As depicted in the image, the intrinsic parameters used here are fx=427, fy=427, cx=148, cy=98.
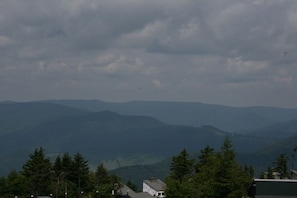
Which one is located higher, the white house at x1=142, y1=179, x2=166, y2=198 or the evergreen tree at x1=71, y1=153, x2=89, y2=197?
the evergreen tree at x1=71, y1=153, x2=89, y2=197

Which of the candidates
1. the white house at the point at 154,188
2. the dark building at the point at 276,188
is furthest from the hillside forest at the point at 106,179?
the white house at the point at 154,188

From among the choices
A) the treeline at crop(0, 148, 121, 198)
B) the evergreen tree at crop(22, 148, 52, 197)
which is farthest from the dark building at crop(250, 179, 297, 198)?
the evergreen tree at crop(22, 148, 52, 197)

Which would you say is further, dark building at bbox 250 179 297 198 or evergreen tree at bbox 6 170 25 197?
evergreen tree at bbox 6 170 25 197

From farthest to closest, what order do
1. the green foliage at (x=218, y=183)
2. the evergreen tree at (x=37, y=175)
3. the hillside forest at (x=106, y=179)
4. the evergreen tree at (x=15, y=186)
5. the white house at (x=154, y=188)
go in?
the white house at (x=154, y=188) < the evergreen tree at (x=37, y=175) < the evergreen tree at (x=15, y=186) < the hillside forest at (x=106, y=179) < the green foliage at (x=218, y=183)

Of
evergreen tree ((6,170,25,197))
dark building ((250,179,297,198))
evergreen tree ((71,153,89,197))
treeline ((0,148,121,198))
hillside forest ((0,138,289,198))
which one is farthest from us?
evergreen tree ((71,153,89,197))

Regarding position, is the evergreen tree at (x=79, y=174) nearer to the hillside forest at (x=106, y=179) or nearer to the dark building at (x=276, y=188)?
the hillside forest at (x=106, y=179)

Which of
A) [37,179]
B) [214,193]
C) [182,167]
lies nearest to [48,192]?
[37,179]

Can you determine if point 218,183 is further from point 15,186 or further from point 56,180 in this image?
point 56,180

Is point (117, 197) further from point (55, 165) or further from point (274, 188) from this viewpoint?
point (274, 188)

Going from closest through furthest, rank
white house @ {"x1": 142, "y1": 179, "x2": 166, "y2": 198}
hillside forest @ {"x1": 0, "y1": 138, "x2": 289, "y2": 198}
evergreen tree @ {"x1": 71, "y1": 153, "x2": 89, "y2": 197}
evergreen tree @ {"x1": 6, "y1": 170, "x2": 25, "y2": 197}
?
hillside forest @ {"x1": 0, "y1": 138, "x2": 289, "y2": 198} < evergreen tree @ {"x1": 6, "y1": 170, "x2": 25, "y2": 197} < evergreen tree @ {"x1": 71, "y1": 153, "x2": 89, "y2": 197} < white house @ {"x1": 142, "y1": 179, "x2": 166, "y2": 198}

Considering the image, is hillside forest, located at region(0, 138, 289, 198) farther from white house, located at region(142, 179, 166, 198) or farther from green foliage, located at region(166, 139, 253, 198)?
white house, located at region(142, 179, 166, 198)
